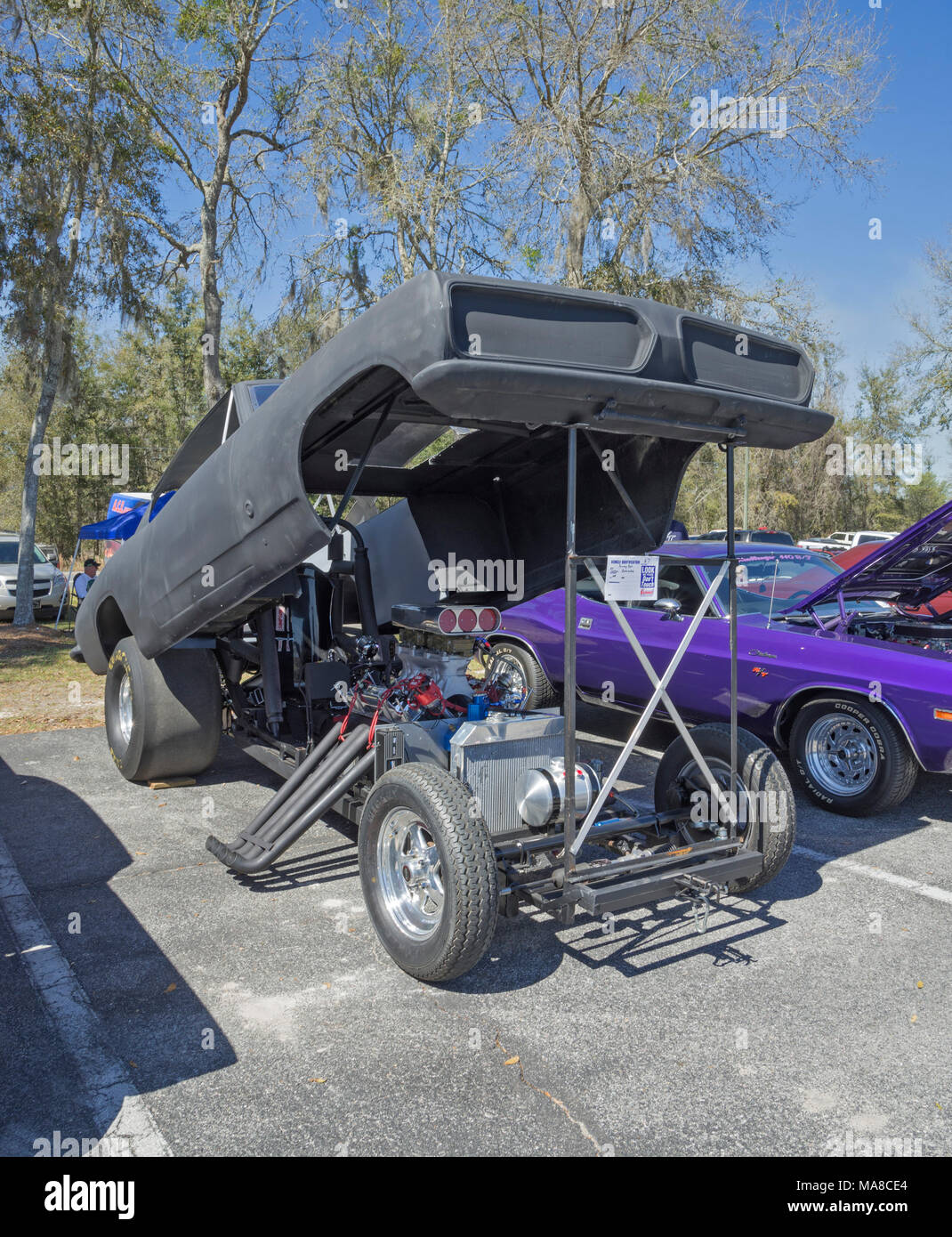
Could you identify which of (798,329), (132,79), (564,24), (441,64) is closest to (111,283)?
(132,79)

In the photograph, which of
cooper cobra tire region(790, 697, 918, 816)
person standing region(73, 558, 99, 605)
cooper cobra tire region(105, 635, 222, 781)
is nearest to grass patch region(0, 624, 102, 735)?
person standing region(73, 558, 99, 605)

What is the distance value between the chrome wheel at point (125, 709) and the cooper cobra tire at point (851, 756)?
179 inches

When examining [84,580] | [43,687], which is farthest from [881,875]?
[84,580]

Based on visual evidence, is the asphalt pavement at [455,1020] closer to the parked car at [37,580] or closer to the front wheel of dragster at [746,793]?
the front wheel of dragster at [746,793]

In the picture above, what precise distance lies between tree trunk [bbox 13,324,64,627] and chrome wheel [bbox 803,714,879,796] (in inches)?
530

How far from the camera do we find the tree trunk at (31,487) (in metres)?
15.2

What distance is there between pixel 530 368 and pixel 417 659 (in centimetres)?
221

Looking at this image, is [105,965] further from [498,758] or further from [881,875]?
[881,875]

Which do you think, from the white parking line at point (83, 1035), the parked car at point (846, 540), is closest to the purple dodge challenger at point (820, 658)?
the white parking line at point (83, 1035)

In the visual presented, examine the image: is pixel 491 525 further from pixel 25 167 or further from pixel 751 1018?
pixel 25 167

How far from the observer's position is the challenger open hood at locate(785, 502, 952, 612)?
19.9 feet

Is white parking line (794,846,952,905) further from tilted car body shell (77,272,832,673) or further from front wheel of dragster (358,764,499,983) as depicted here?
front wheel of dragster (358,764,499,983)

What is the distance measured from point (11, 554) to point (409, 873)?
749 inches
